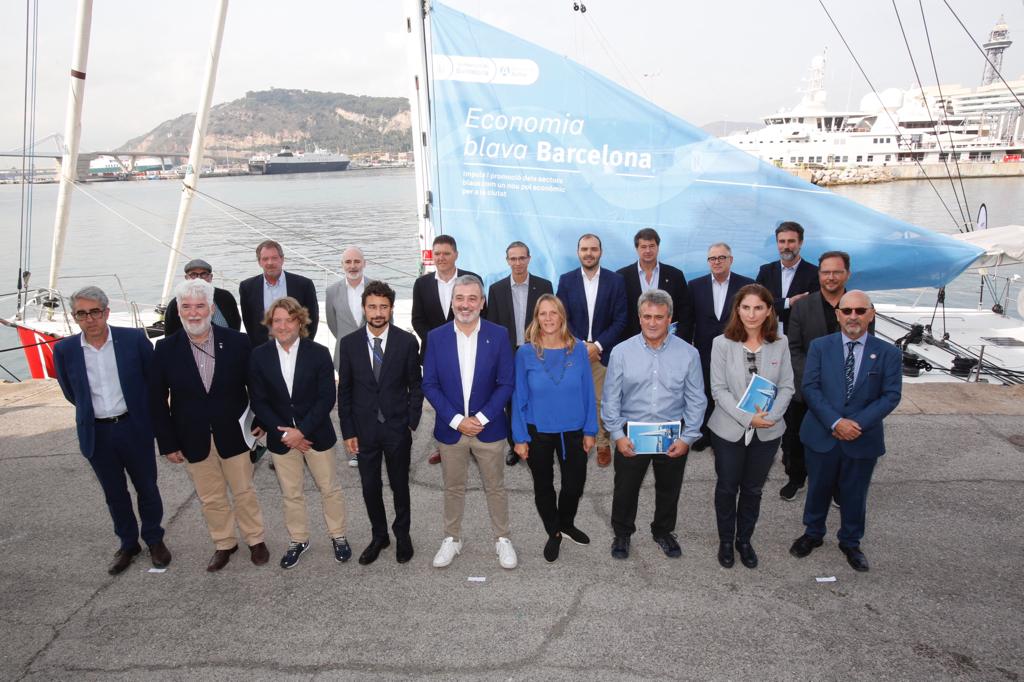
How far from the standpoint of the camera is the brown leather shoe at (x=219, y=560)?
382cm

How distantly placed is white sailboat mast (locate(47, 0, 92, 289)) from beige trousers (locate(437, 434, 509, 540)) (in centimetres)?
660

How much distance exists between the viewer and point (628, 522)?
12.8ft

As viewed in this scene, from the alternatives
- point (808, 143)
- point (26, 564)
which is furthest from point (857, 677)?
point (808, 143)

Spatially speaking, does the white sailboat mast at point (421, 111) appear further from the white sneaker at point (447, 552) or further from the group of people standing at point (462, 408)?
the white sneaker at point (447, 552)

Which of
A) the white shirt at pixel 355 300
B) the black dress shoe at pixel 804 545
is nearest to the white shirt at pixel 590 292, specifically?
the white shirt at pixel 355 300

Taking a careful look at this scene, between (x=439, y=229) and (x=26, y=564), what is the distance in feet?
14.7

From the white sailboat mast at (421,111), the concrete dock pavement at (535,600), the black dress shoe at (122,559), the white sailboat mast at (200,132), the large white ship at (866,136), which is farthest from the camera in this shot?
the large white ship at (866,136)

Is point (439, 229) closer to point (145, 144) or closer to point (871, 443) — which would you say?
point (871, 443)

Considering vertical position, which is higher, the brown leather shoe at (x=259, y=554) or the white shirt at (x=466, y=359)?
the white shirt at (x=466, y=359)

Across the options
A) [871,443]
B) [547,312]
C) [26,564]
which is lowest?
[26,564]

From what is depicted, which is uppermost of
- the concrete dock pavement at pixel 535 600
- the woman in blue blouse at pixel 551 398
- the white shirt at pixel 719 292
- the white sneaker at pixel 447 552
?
the white shirt at pixel 719 292

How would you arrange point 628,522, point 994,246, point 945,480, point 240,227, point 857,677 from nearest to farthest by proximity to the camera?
point 857,677
point 628,522
point 945,480
point 994,246
point 240,227

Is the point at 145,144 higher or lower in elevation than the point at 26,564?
higher

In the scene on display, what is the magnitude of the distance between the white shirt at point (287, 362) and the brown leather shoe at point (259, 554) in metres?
1.07
